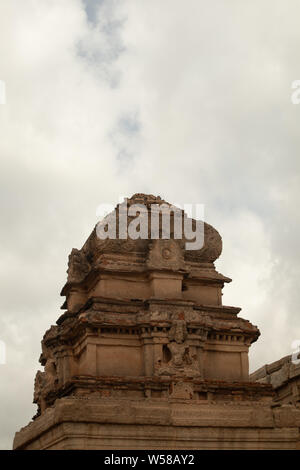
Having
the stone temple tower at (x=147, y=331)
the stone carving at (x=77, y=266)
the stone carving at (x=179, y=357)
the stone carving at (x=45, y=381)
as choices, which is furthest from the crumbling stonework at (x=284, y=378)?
the stone carving at (x=45, y=381)

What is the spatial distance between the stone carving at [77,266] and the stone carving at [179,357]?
565 centimetres

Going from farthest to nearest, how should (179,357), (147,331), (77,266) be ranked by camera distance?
(77,266), (147,331), (179,357)

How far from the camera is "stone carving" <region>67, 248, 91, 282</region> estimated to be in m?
33.1

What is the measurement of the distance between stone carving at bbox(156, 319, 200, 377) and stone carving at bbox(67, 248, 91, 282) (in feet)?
18.5

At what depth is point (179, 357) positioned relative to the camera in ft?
95.4

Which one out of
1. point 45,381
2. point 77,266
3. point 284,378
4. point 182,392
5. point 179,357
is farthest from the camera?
point 284,378

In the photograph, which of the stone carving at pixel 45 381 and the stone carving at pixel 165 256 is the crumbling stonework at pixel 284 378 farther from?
the stone carving at pixel 45 381

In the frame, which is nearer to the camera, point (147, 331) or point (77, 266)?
point (147, 331)

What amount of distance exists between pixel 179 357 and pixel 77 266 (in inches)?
275

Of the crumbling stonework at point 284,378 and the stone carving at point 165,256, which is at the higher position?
the stone carving at point 165,256

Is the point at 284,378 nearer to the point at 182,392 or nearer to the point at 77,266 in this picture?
the point at 77,266

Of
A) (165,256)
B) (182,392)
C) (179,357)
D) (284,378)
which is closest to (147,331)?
(179,357)

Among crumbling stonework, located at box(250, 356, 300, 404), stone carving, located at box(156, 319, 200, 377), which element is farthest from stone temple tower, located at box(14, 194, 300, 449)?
crumbling stonework, located at box(250, 356, 300, 404)

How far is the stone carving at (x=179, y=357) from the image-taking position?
1129 inches
